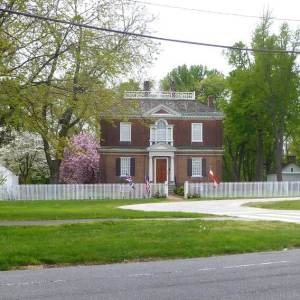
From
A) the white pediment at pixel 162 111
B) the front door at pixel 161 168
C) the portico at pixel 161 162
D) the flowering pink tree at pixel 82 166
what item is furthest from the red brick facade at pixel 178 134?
the flowering pink tree at pixel 82 166

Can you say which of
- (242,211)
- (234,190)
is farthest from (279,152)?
(242,211)

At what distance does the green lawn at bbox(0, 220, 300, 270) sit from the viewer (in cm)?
1437

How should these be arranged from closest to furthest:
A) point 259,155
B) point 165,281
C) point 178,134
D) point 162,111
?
point 165,281, point 162,111, point 178,134, point 259,155

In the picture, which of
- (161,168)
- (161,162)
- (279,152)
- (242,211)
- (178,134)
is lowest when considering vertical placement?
(242,211)

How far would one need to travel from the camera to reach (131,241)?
53.7 ft

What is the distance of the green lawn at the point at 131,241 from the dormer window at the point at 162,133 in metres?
32.9

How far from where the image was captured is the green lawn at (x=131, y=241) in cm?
1437

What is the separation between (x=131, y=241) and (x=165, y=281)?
5.46 m

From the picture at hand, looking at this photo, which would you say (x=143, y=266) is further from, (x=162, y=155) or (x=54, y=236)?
(x=162, y=155)

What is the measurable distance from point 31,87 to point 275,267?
1221 centimetres

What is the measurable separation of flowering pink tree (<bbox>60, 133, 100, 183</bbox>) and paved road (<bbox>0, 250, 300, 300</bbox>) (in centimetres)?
4473

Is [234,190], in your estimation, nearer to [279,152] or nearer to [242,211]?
[279,152]

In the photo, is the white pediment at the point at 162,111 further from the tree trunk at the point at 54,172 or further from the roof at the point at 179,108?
the tree trunk at the point at 54,172

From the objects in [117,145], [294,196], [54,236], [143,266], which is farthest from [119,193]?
[143,266]
